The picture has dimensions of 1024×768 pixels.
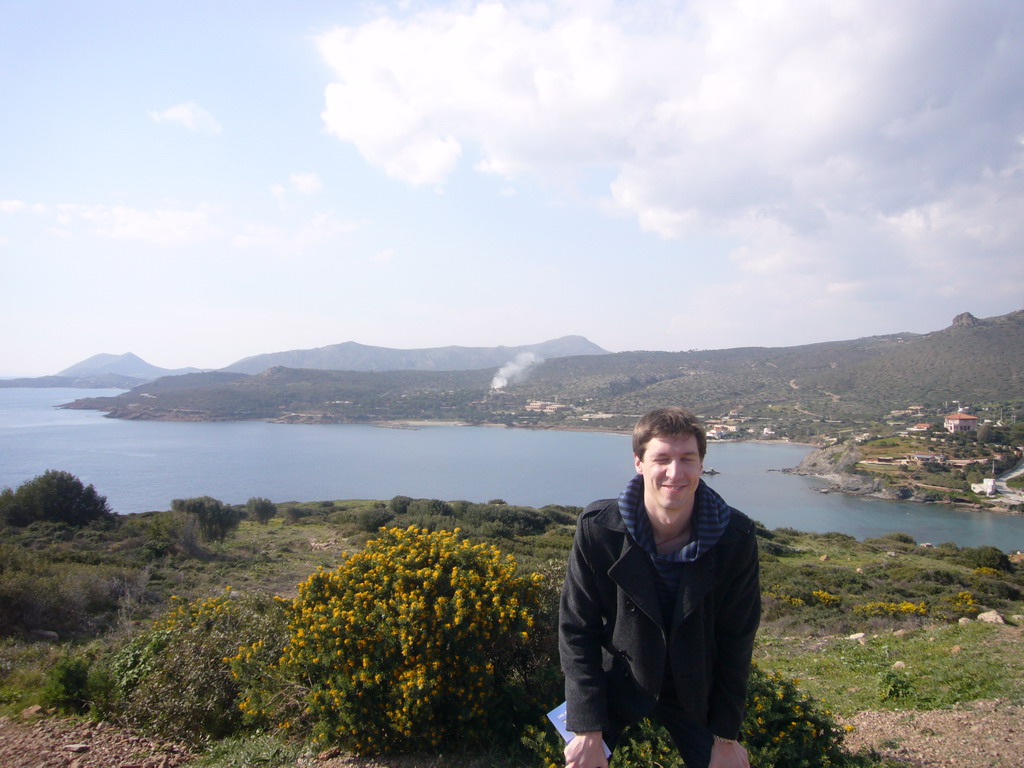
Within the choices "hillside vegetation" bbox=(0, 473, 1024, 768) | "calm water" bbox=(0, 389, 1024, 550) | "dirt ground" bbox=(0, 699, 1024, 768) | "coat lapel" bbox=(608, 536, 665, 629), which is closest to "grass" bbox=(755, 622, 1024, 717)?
"hillside vegetation" bbox=(0, 473, 1024, 768)

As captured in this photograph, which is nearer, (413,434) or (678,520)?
(678,520)

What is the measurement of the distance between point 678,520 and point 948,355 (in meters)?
87.0

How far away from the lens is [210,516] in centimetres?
2008

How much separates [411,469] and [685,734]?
52.7 m

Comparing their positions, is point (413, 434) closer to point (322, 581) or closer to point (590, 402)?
Result: point (590, 402)

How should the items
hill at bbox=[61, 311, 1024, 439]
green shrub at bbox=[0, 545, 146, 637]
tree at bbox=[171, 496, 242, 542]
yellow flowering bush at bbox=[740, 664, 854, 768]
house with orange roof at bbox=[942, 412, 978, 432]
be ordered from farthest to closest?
hill at bbox=[61, 311, 1024, 439]
house with orange roof at bbox=[942, 412, 978, 432]
tree at bbox=[171, 496, 242, 542]
green shrub at bbox=[0, 545, 146, 637]
yellow flowering bush at bbox=[740, 664, 854, 768]

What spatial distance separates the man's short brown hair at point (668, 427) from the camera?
6.14 feet

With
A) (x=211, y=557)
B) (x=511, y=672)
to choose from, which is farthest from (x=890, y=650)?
(x=211, y=557)

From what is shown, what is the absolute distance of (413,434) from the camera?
7956 centimetres

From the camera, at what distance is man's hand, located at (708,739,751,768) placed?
6.21 ft

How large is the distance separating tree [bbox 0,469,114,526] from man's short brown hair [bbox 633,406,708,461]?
2195cm

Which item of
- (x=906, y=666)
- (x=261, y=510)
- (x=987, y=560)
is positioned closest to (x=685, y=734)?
(x=906, y=666)

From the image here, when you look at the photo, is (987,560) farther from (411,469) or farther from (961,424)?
(411,469)

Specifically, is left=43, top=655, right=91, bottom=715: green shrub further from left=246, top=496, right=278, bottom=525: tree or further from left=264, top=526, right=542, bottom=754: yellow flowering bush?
left=246, top=496, right=278, bottom=525: tree
